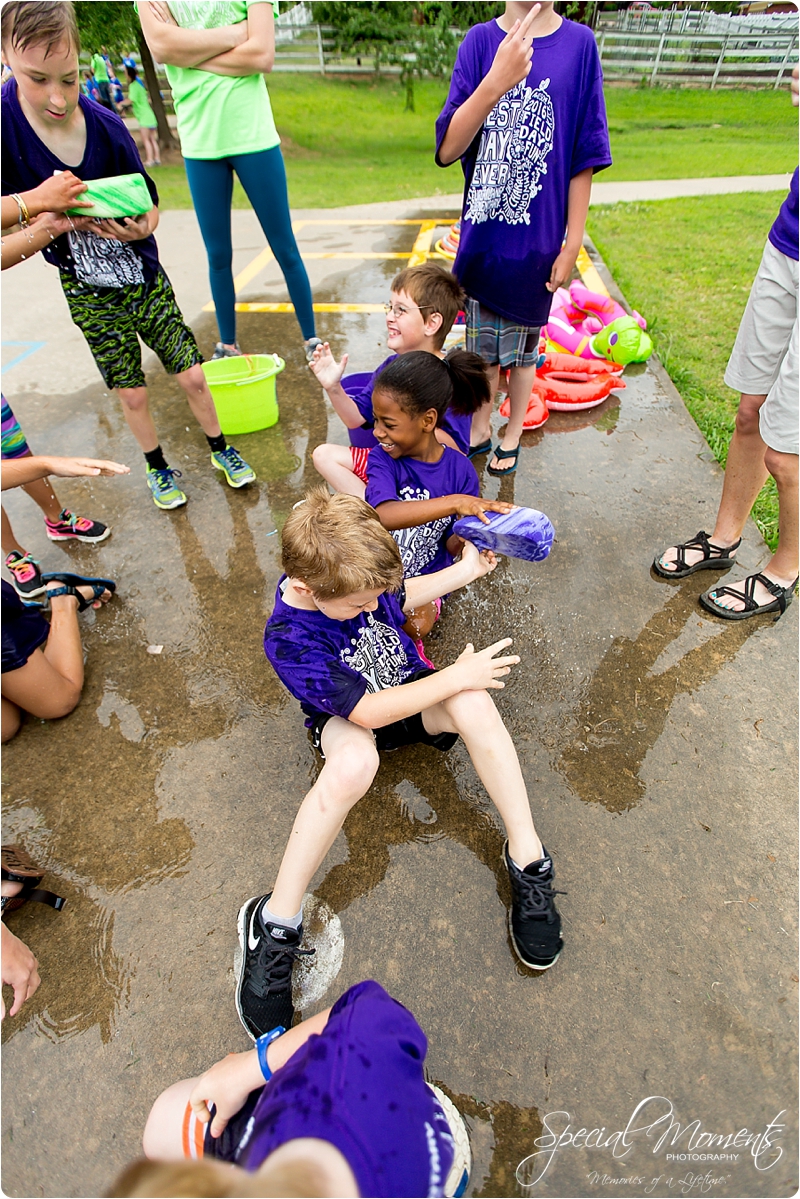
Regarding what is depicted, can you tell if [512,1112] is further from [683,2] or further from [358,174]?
[683,2]

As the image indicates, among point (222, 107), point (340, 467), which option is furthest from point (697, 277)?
point (340, 467)

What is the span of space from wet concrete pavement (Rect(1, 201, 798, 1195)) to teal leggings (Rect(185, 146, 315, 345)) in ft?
5.04

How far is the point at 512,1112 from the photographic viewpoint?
55.7 inches

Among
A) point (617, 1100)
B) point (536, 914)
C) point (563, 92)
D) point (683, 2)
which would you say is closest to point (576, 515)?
point (563, 92)

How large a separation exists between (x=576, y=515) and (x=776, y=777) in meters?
1.46

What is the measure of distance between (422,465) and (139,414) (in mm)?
1522

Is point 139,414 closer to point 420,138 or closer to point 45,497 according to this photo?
point 45,497

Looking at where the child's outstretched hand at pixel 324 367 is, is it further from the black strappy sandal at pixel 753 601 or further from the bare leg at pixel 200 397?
the black strappy sandal at pixel 753 601

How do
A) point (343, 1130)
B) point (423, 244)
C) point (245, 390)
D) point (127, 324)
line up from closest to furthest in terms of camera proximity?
point (343, 1130), point (127, 324), point (245, 390), point (423, 244)

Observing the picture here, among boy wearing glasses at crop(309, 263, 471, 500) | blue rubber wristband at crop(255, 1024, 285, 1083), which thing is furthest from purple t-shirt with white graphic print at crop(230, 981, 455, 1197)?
boy wearing glasses at crop(309, 263, 471, 500)

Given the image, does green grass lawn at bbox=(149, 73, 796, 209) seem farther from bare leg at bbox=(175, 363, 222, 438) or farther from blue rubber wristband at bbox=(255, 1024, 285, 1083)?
blue rubber wristband at bbox=(255, 1024, 285, 1083)

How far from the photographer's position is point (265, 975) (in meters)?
1.55

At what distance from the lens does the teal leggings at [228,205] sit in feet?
10.7

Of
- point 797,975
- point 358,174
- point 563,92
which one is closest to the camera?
point 797,975
